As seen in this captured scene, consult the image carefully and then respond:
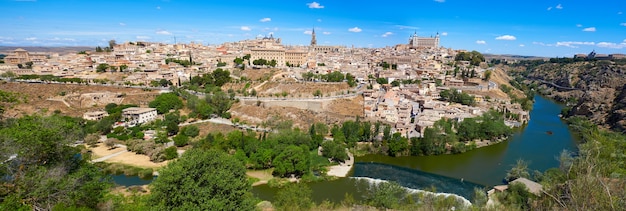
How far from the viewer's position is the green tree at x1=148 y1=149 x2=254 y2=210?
7.96 meters

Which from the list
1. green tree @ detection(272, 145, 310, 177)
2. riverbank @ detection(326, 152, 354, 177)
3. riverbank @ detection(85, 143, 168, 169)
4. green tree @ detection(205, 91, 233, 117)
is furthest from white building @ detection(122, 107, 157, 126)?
riverbank @ detection(326, 152, 354, 177)

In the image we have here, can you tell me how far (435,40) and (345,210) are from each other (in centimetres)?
8837

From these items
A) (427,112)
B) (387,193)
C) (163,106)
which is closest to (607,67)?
(427,112)

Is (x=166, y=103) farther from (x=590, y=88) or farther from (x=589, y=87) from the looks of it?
(x=589, y=87)

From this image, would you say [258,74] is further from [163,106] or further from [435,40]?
[435,40]

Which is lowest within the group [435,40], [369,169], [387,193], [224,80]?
[369,169]

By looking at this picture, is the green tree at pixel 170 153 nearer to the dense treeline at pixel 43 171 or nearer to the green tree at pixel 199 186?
the dense treeline at pixel 43 171

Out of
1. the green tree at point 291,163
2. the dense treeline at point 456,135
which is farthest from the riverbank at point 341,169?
the dense treeline at point 456,135

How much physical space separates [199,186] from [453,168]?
54.1 ft

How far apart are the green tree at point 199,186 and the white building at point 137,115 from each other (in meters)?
22.0

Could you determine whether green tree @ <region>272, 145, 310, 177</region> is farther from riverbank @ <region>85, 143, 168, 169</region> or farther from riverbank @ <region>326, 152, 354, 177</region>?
riverbank @ <region>85, 143, 168, 169</region>

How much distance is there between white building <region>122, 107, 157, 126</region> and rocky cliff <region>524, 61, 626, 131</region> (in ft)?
137

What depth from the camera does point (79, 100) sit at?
32.1 meters

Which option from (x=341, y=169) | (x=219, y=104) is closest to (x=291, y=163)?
(x=341, y=169)
